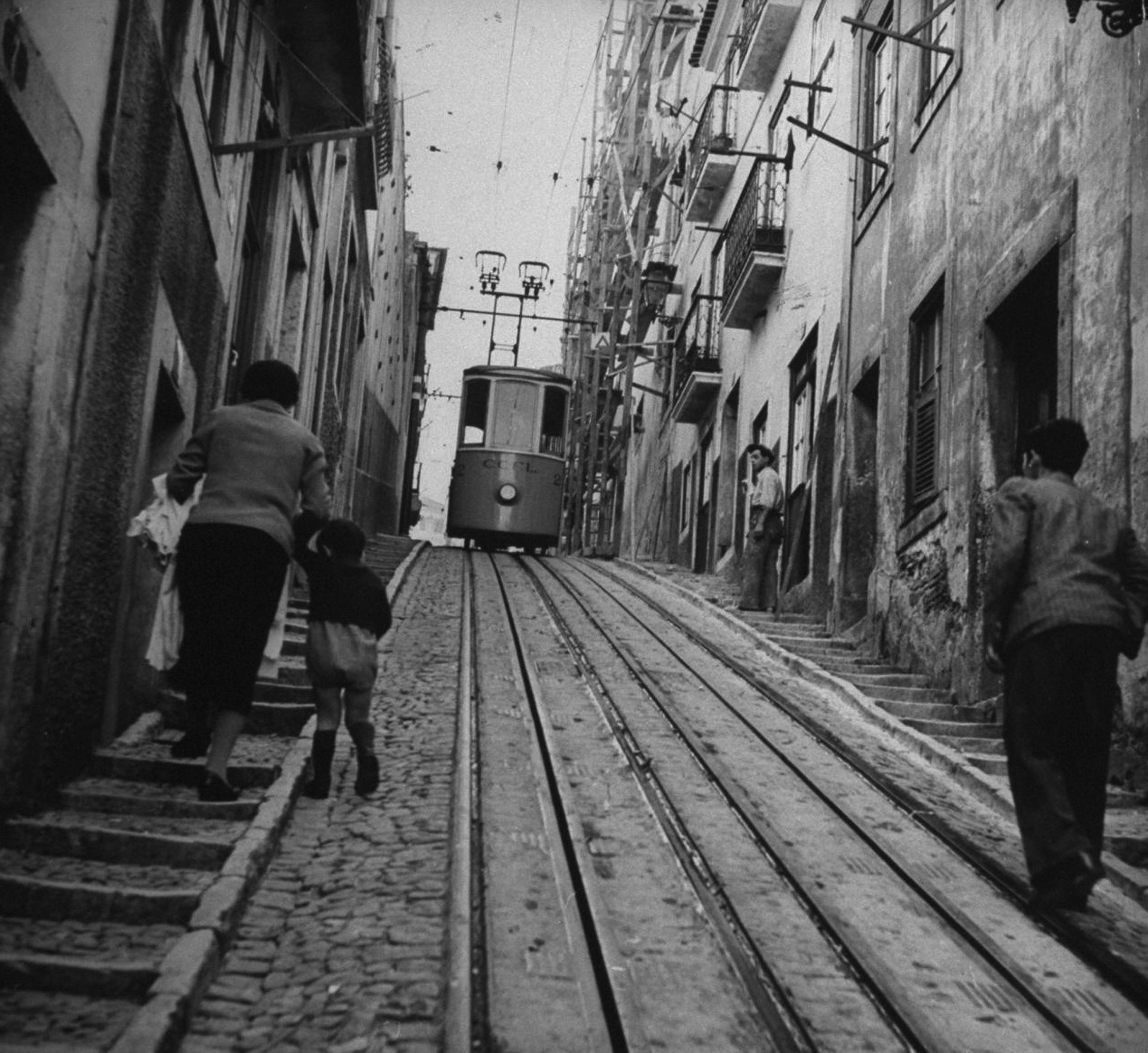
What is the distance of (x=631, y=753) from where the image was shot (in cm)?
645

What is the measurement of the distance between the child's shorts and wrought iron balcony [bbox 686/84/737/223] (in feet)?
56.3

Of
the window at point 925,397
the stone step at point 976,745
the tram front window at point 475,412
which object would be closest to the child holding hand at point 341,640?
the stone step at point 976,745

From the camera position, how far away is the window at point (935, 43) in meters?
10.6

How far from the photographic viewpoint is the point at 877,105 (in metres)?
13.2

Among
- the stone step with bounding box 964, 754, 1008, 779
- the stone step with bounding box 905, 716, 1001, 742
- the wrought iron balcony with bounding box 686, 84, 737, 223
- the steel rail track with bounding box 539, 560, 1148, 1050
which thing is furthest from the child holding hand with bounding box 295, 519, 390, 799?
the wrought iron balcony with bounding box 686, 84, 737, 223

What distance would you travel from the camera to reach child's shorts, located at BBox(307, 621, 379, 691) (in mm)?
5227

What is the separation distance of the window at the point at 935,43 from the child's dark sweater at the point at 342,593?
7.50 m

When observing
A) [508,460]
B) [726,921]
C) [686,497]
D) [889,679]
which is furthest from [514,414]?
[726,921]

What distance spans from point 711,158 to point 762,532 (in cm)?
1137

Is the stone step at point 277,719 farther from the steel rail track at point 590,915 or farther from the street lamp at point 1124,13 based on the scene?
the street lamp at point 1124,13

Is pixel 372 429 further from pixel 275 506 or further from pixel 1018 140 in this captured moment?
pixel 275 506

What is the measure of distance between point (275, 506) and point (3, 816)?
4.62 feet

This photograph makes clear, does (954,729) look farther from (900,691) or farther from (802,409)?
(802,409)

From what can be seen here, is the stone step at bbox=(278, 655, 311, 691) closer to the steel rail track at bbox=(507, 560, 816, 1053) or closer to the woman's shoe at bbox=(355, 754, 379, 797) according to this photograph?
the steel rail track at bbox=(507, 560, 816, 1053)
